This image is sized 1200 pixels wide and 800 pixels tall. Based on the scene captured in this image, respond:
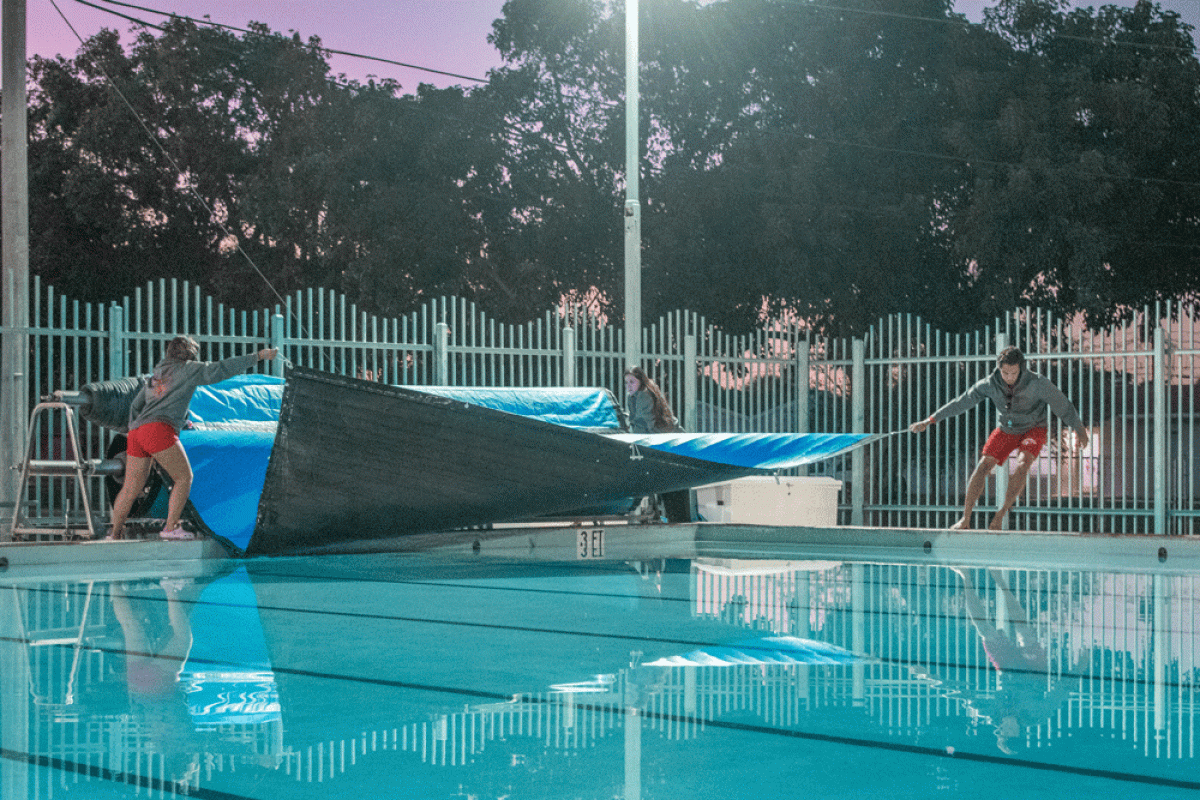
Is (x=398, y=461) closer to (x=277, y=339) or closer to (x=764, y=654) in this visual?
(x=277, y=339)

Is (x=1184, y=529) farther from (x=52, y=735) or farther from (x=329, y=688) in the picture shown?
(x=52, y=735)

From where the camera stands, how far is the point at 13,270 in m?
13.5

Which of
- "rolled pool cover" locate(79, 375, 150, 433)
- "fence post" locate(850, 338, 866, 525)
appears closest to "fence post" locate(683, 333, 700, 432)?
"fence post" locate(850, 338, 866, 525)

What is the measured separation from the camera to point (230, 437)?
11.7 meters

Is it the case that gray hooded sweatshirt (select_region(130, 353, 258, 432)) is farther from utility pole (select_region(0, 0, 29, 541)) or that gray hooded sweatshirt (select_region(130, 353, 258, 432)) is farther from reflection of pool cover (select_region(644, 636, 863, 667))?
reflection of pool cover (select_region(644, 636, 863, 667))

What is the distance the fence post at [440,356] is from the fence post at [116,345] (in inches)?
129

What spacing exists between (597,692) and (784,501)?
393 inches

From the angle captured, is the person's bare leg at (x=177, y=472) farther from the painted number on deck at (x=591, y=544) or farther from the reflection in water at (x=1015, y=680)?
the reflection in water at (x=1015, y=680)

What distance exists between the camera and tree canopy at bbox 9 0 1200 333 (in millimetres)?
26641

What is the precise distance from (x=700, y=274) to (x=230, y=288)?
12.1m

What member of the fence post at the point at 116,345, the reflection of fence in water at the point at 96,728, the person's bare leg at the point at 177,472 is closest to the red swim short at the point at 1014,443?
the person's bare leg at the point at 177,472

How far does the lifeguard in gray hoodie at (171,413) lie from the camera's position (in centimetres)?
1095

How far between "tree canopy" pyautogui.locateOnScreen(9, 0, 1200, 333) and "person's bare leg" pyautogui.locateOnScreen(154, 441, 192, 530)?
17.9 meters

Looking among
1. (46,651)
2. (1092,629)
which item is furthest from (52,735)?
(1092,629)
